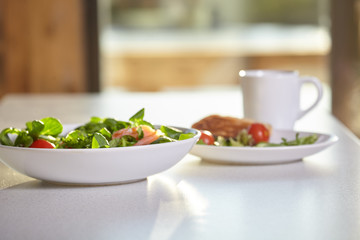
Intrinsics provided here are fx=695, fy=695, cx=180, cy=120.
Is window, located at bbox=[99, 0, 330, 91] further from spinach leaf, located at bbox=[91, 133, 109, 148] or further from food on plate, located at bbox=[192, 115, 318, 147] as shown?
spinach leaf, located at bbox=[91, 133, 109, 148]

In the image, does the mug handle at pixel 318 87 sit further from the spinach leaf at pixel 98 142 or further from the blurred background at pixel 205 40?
the blurred background at pixel 205 40

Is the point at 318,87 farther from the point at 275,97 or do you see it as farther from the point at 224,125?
the point at 224,125

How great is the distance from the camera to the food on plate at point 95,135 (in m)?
0.95

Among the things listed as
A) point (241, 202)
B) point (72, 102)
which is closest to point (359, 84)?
point (72, 102)

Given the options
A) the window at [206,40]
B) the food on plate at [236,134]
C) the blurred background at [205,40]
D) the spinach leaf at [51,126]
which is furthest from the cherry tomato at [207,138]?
the window at [206,40]

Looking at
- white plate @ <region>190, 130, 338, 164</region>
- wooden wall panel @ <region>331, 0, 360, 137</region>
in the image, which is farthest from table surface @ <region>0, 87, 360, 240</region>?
wooden wall panel @ <region>331, 0, 360, 137</region>

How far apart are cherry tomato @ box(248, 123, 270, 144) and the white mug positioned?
19 cm

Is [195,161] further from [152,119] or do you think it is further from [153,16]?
[153,16]

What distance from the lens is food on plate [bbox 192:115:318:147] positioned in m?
1.15

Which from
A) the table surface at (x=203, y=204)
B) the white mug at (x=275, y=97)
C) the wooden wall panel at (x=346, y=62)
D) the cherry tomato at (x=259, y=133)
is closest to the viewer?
the table surface at (x=203, y=204)

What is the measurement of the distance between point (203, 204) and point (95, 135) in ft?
0.60

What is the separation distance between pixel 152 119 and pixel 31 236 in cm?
106

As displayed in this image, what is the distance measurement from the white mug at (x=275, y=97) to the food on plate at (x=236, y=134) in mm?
146

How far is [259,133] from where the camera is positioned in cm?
118
